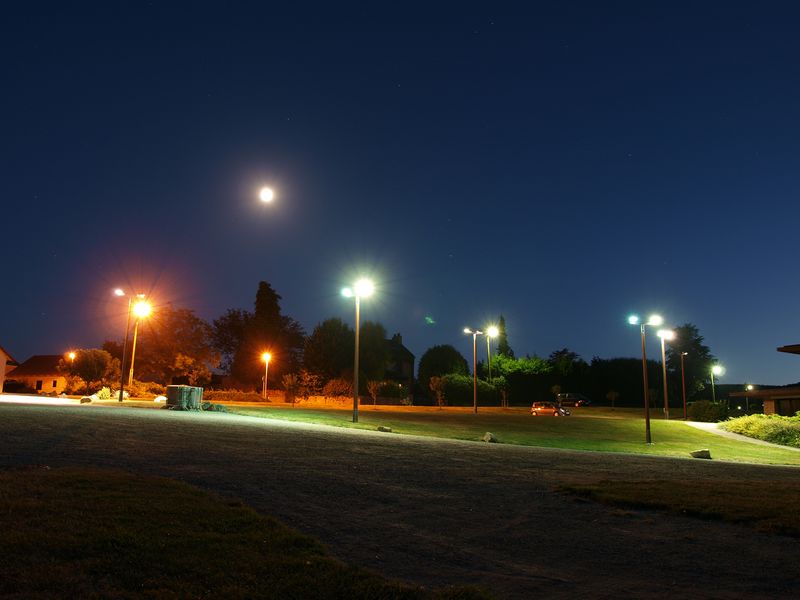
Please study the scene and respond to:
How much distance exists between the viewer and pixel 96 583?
4797 millimetres

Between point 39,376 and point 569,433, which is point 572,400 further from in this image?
point 39,376

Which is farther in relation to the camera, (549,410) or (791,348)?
(549,410)

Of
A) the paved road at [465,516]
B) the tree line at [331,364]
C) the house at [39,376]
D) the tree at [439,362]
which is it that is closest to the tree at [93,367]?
the tree line at [331,364]

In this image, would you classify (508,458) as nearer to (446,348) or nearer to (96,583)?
(96,583)

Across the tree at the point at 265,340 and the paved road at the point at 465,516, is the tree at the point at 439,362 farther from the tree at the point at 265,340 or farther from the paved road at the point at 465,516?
the paved road at the point at 465,516

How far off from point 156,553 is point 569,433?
28873 millimetres

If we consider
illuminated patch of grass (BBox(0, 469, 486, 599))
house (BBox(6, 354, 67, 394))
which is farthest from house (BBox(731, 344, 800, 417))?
house (BBox(6, 354, 67, 394))

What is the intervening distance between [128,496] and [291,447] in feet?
23.1

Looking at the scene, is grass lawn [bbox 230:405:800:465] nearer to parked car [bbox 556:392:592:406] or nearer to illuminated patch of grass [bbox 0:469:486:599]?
illuminated patch of grass [bbox 0:469:486:599]

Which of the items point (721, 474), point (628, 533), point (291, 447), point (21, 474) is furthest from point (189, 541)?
point (721, 474)

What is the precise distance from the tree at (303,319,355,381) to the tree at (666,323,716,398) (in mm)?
41430

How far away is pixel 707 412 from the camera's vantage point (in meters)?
52.2

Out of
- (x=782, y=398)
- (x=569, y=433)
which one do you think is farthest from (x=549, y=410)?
(x=569, y=433)

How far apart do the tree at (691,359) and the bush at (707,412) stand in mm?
26334
